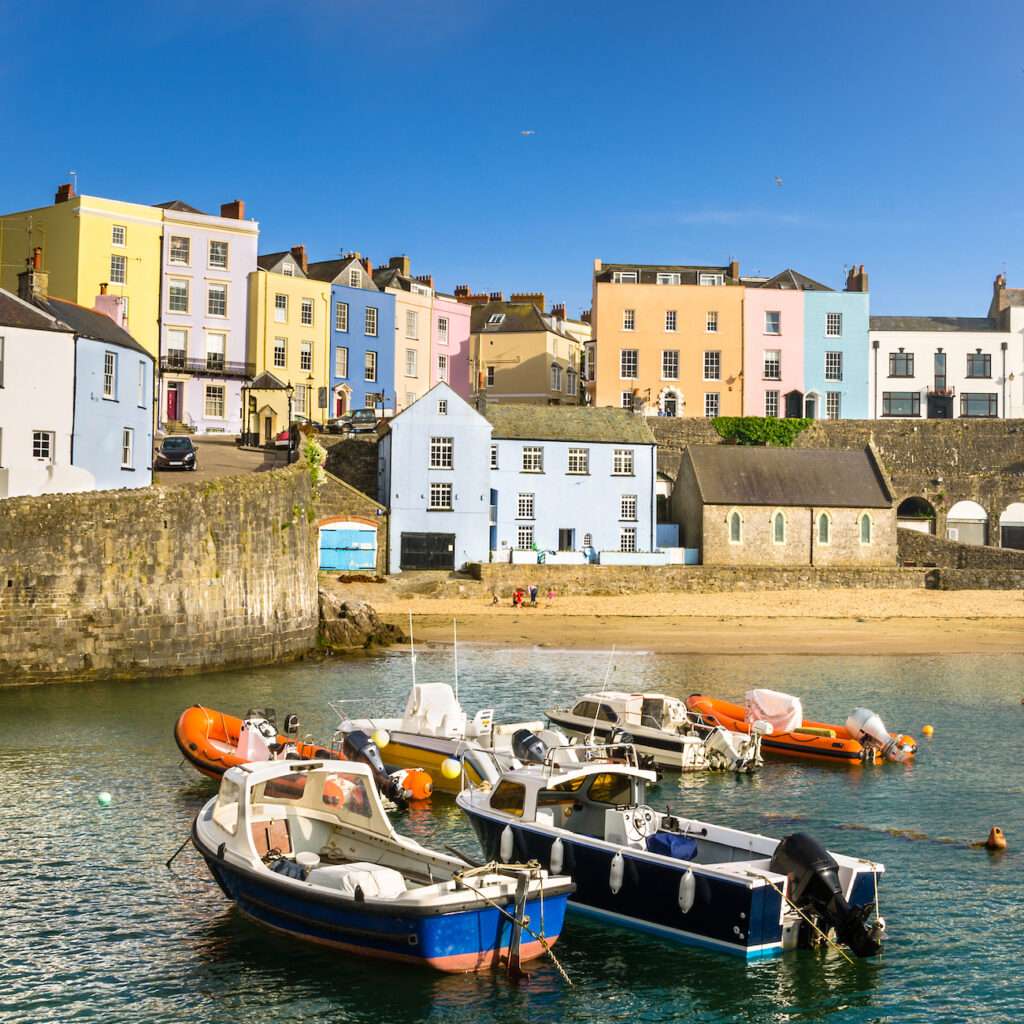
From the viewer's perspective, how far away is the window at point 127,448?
42.8m

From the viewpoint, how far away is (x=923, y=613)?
50000 millimetres

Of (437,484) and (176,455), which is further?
(437,484)

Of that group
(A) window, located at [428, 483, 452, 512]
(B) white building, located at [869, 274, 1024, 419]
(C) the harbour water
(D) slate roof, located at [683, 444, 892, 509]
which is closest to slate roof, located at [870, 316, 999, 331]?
(B) white building, located at [869, 274, 1024, 419]

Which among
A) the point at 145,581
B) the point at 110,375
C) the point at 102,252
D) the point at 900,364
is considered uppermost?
the point at 102,252

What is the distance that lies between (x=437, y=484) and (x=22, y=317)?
791 inches

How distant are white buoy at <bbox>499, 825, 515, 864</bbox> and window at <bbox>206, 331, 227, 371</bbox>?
179 feet

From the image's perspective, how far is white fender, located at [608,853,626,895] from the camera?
15242 millimetres

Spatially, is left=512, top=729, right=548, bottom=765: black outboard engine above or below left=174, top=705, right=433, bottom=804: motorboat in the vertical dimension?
above

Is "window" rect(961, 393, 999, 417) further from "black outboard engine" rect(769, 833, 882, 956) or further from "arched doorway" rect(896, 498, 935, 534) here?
"black outboard engine" rect(769, 833, 882, 956)

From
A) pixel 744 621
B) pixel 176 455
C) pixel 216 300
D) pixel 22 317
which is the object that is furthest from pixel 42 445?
pixel 216 300

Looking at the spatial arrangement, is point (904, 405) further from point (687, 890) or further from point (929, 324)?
point (687, 890)

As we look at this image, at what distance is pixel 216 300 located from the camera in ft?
224

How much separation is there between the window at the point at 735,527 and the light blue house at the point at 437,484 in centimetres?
1077

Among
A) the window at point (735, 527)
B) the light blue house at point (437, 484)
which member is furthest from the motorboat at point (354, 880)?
the window at point (735, 527)
